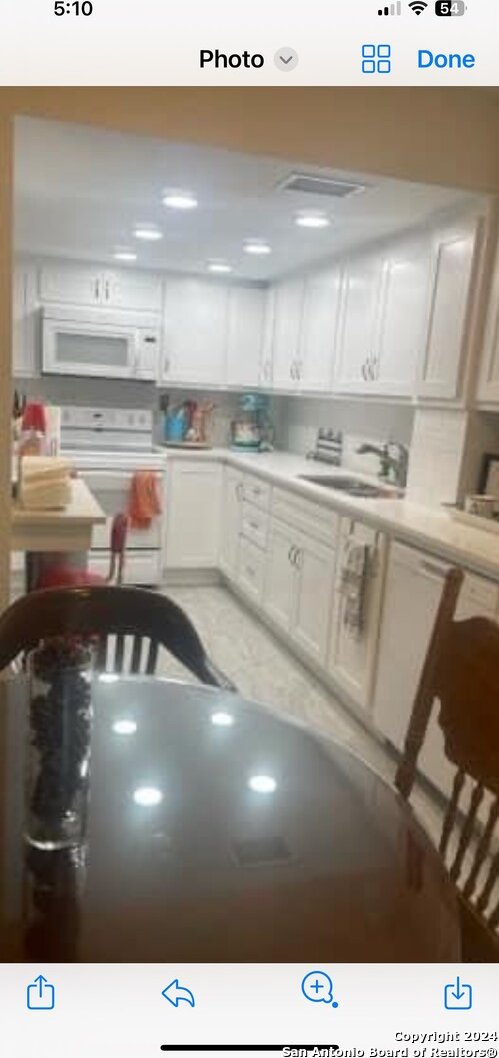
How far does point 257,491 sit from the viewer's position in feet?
13.1

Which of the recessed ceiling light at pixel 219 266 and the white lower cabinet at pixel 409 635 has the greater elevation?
the recessed ceiling light at pixel 219 266

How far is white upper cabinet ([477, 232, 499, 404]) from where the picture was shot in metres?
2.46

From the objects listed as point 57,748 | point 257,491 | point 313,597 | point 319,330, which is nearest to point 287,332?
point 319,330

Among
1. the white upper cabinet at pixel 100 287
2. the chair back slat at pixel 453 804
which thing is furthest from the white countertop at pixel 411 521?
the white upper cabinet at pixel 100 287

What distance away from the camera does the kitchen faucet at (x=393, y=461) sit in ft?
11.7

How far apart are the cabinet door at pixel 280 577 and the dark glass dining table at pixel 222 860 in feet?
7.55

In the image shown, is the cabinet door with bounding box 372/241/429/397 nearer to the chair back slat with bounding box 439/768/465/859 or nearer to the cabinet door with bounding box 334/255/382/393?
the cabinet door with bounding box 334/255/382/393

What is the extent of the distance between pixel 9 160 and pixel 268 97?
781 millimetres

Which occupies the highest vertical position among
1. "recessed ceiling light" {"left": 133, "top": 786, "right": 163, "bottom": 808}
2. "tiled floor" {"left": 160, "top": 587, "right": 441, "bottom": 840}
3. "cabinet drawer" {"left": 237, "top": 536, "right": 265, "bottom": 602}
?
"recessed ceiling light" {"left": 133, "top": 786, "right": 163, "bottom": 808}

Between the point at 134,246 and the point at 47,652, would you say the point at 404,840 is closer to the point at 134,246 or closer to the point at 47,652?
the point at 47,652

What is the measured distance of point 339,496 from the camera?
9.91 feet

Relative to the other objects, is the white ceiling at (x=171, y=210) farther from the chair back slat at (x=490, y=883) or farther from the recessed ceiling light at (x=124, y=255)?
the chair back slat at (x=490, y=883)
